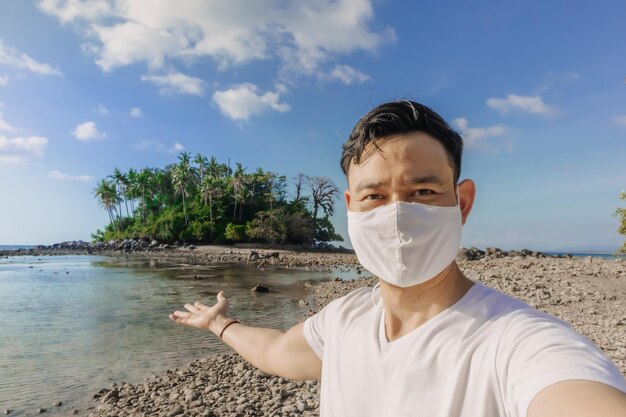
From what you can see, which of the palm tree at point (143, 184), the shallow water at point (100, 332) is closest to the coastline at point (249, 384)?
the shallow water at point (100, 332)

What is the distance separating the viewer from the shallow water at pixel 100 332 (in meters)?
6.48

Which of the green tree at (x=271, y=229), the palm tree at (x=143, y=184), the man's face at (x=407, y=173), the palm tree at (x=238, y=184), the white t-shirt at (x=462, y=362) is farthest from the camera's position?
the palm tree at (x=143, y=184)

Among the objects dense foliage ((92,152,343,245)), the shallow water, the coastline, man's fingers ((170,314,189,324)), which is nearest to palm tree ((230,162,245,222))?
dense foliage ((92,152,343,245))

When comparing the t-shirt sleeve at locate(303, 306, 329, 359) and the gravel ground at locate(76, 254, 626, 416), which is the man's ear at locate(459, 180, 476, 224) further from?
the gravel ground at locate(76, 254, 626, 416)

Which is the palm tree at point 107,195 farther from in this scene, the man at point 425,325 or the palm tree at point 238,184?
the man at point 425,325

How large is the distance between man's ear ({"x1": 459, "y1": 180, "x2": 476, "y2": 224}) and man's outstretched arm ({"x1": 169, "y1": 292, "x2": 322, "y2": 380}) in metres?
0.92

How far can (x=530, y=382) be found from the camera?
1040 mm

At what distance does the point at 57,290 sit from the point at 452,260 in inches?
839

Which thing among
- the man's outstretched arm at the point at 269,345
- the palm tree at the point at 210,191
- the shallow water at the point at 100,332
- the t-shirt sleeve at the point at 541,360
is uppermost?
the palm tree at the point at 210,191

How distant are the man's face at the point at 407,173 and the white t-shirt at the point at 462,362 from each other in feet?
1.20

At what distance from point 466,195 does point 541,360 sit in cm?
70

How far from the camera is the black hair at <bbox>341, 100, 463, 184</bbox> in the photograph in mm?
1474

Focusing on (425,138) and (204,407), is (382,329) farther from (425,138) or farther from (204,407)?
(204,407)

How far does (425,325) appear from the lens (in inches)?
53.2
